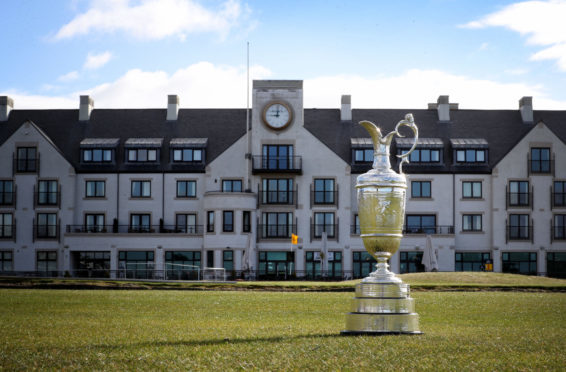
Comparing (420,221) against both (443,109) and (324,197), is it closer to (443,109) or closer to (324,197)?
(324,197)

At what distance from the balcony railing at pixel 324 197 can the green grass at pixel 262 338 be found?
115 ft

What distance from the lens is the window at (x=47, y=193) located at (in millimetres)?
65188

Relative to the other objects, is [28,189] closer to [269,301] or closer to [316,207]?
[316,207]

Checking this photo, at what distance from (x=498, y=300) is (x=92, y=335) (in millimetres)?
17950

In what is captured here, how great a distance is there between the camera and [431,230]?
64750mm

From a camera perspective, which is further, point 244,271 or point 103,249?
point 103,249

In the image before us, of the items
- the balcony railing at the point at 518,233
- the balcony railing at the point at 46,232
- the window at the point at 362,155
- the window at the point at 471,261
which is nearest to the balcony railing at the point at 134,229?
the balcony railing at the point at 46,232

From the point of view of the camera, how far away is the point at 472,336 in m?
17.0

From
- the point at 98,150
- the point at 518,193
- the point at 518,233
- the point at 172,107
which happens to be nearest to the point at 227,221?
the point at 98,150

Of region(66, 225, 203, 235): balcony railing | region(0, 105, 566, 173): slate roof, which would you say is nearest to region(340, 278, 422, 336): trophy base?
region(0, 105, 566, 173): slate roof

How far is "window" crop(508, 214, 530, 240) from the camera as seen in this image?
64.4m

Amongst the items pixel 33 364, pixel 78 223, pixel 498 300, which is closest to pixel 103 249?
pixel 78 223

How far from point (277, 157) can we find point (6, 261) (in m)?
22.5

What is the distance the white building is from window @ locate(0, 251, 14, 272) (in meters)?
0.10
